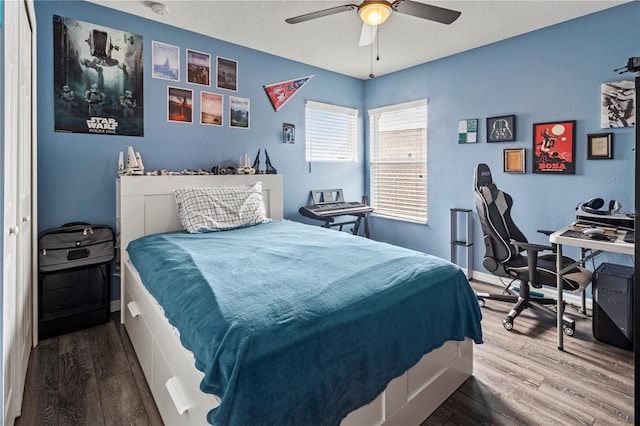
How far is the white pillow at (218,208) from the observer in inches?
109

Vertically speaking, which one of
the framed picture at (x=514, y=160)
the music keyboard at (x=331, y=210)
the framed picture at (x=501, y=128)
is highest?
the framed picture at (x=501, y=128)

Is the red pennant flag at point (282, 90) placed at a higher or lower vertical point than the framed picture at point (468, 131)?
higher

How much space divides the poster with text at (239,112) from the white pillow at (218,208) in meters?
0.85

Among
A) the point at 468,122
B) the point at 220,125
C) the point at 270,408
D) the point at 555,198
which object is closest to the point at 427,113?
the point at 468,122

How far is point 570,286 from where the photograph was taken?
2395mm

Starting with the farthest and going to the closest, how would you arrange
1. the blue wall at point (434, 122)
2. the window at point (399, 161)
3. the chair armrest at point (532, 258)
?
the window at point (399, 161), the blue wall at point (434, 122), the chair armrest at point (532, 258)

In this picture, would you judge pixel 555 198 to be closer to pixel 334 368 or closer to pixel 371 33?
pixel 371 33

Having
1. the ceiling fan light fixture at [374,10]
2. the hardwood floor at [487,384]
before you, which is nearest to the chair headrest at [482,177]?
the hardwood floor at [487,384]

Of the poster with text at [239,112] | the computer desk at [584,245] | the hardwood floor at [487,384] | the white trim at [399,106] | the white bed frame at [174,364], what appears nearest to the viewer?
the white bed frame at [174,364]

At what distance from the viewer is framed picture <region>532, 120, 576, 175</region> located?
3.01 meters

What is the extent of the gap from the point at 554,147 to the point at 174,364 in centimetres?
340

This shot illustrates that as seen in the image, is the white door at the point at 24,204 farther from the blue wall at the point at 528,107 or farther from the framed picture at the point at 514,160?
the framed picture at the point at 514,160

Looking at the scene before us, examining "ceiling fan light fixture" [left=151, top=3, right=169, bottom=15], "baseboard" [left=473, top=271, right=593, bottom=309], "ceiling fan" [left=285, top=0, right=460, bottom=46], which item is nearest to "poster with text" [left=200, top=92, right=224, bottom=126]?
"ceiling fan light fixture" [left=151, top=3, right=169, bottom=15]

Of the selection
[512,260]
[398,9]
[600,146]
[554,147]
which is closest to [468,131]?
[554,147]
